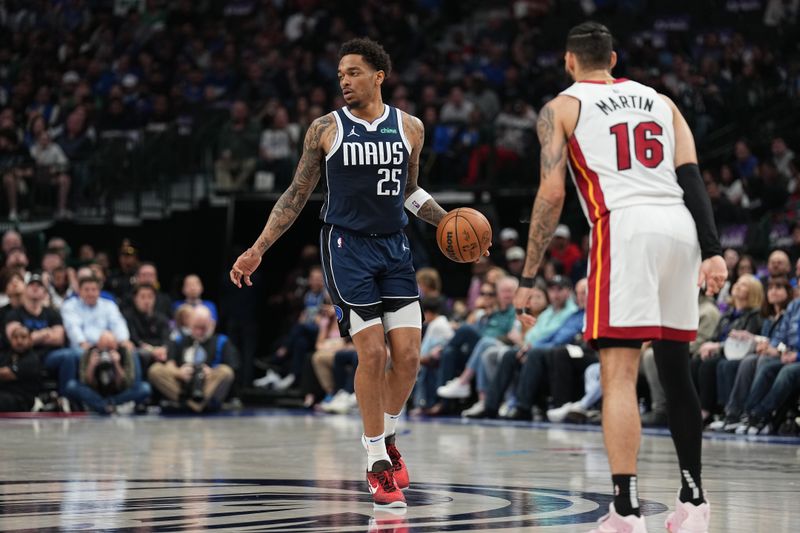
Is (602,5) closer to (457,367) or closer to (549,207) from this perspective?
(457,367)

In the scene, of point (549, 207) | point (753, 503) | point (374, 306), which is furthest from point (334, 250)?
point (753, 503)

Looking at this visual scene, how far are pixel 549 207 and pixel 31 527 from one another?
253cm

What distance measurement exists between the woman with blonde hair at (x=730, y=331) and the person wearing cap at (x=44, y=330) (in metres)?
6.81

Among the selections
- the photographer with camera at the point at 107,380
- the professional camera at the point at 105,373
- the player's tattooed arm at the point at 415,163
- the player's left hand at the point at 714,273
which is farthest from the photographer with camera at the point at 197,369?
the player's left hand at the point at 714,273

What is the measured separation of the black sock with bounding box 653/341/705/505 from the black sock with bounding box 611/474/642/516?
315 mm

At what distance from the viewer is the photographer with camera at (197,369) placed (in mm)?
15492

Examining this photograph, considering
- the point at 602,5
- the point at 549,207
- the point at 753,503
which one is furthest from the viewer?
the point at 602,5

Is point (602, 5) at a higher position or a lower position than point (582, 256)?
higher

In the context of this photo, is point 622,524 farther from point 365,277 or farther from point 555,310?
point 555,310

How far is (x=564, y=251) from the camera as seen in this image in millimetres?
16719

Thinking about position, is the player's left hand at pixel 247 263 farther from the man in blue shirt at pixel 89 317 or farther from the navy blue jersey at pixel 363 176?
the man in blue shirt at pixel 89 317

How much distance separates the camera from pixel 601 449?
1029 centimetres

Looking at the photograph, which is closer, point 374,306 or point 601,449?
point 374,306

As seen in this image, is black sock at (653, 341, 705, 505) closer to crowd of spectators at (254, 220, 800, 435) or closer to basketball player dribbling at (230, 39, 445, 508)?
basketball player dribbling at (230, 39, 445, 508)
